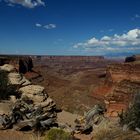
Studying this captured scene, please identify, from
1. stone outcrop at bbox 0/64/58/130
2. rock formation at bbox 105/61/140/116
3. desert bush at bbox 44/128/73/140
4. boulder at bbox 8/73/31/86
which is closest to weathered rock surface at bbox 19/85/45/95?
stone outcrop at bbox 0/64/58/130

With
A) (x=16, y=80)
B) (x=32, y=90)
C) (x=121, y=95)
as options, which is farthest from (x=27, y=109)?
Result: (x=16, y=80)

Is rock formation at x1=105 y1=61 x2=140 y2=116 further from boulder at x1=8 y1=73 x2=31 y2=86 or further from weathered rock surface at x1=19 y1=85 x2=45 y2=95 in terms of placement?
boulder at x1=8 y1=73 x2=31 y2=86

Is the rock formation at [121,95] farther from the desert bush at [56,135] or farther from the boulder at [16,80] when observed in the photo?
the boulder at [16,80]

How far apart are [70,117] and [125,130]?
12.7 metres

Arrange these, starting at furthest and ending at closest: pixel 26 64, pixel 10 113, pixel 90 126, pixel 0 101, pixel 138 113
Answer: pixel 26 64, pixel 0 101, pixel 10 113, pixel 90 126, pixel 138 113

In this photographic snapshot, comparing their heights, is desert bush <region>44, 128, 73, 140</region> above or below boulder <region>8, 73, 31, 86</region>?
below

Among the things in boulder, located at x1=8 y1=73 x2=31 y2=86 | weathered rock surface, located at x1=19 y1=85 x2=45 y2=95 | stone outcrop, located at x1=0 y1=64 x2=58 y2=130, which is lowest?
stone outcrop, located at x1=0 y1=64 x2=58 y2=130

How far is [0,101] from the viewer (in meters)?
30.7

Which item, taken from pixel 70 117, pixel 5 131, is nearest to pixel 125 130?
pixel 5 131

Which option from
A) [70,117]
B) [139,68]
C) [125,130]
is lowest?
[70,117]

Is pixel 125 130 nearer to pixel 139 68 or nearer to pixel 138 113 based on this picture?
pixel 138 113

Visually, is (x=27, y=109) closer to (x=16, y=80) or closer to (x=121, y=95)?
(x=121, y=95)

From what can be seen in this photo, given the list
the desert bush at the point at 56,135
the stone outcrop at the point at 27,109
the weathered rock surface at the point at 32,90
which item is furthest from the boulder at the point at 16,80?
the desert bush at the point at 56,135

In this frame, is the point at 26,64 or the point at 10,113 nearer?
the point at 10,113
